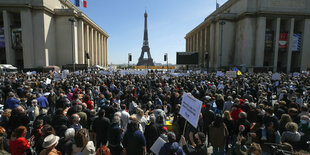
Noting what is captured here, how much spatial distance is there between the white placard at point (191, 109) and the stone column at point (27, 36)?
39.9 meters

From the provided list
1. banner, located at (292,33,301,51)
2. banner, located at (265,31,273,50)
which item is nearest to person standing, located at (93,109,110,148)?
banner, located at (265,31,273,50)

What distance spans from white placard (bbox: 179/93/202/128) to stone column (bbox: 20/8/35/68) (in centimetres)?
3993

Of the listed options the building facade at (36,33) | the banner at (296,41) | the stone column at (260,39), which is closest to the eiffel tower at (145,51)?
the building facade at (36,33)

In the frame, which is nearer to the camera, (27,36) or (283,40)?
(27,36)

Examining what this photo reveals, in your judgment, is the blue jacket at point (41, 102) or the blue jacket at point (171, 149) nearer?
the blue jacket at point (171, 149)

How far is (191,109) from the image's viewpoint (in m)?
3.94

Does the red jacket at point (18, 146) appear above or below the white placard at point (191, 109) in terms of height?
below

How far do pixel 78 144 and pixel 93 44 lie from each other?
56899 mm

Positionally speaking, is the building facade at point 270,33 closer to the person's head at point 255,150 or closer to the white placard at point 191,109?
the white placard at point 191,109

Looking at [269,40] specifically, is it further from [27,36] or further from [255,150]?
[27,36]

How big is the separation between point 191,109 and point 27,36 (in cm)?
4077

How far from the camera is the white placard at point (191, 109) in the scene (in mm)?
3678

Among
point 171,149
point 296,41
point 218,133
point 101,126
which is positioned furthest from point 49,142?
point 296,41

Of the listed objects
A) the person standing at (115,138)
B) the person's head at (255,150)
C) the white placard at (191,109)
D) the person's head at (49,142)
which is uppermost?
the white placard at (191,109)
